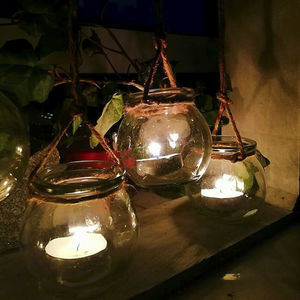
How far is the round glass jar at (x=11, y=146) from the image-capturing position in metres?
0.46

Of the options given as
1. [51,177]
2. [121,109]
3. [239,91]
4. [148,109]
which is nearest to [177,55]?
[239,91]

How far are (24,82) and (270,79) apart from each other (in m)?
0.64

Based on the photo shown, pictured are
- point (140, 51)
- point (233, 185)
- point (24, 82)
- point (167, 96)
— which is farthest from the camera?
point (140, 51)

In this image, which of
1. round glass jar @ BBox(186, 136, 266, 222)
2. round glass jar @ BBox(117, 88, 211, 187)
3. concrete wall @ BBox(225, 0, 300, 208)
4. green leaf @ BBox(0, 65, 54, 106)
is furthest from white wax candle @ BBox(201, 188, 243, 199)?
green leaf @ BBox(0, 65, 54, 106)

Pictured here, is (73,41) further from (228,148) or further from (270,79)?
(270,79)

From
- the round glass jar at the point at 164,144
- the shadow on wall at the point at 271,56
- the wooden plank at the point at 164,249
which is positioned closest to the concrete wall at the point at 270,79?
the shadow on wall at the point at 271,56

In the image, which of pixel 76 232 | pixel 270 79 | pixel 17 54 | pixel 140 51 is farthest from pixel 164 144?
pixel 140 51

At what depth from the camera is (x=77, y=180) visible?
1.88ft

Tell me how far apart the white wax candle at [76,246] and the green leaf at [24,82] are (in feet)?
0.95

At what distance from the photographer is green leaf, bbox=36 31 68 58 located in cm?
74

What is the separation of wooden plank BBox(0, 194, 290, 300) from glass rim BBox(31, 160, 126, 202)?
0.14 metres

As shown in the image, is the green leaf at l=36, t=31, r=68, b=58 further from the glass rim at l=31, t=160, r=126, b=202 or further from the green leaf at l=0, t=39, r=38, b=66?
the glass rim at l=31, t=160, r=126, b=202

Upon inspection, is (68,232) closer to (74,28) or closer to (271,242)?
(74,28)

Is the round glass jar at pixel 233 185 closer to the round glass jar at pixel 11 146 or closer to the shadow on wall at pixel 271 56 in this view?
the shadow on wall at pixel 271 56
